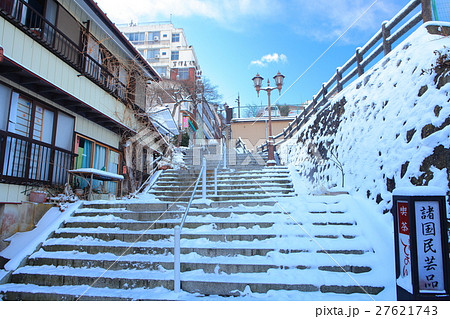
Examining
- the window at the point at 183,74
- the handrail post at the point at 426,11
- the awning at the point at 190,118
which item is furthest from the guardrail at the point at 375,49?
the window at the point at 183,74

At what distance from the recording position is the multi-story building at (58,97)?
225 inches

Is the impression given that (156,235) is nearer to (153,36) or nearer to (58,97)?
(58,97)

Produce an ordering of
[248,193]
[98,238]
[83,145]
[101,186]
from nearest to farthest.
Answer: [98,238]
[248,193]
[83,145]
[101,186]

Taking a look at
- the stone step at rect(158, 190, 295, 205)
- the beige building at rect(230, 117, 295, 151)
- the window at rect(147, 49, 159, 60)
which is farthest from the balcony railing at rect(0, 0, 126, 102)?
the window at rect(147, 49, 159, 60)

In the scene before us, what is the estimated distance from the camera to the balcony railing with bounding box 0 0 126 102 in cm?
586

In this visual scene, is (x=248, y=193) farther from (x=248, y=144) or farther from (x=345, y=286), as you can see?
(x=248, y=144)

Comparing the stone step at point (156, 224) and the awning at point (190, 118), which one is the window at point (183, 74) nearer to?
the awning at point (190, 118)

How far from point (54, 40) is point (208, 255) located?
6.96 m

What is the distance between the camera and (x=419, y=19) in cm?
521

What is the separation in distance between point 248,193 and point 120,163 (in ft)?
18.8

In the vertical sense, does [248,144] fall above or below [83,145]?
above

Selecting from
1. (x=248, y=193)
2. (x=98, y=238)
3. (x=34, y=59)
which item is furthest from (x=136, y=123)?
(x=98, y=238)

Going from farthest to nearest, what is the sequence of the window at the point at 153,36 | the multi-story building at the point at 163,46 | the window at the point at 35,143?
the window at the point at 153,36
the multi-story building at the point at 163,46
the window at the point at 35,143

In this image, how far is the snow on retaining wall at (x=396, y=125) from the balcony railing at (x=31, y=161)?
295 inches
